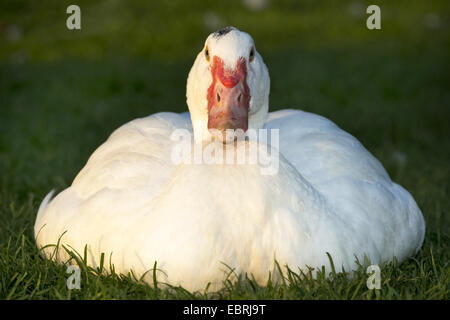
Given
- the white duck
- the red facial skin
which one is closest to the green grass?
the white duck

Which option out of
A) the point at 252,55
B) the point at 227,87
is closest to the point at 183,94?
the point at 252,55

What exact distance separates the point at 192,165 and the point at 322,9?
10819mm

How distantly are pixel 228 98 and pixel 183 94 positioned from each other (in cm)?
547

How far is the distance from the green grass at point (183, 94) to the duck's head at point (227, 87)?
0.79 meters

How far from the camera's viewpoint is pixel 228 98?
9.53 ft

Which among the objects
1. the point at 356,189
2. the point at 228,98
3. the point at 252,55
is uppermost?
the point at 252,55

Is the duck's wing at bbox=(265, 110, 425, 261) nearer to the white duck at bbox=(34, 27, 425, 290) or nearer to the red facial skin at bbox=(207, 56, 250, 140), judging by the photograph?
the white duck at bbox=(34, 27, 425, 290)

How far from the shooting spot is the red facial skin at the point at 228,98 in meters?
2.88

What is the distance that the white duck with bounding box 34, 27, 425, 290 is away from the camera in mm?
2924

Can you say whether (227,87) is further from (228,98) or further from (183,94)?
(183,94)

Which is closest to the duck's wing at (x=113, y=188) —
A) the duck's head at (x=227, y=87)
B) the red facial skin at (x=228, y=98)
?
the duck's head at (x=227, y=87)

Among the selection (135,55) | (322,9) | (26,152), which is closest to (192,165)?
(26,152)

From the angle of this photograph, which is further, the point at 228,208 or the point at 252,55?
the point at 252,55

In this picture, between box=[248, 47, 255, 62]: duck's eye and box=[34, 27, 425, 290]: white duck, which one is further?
box=[248, 47, 255, 62]: duck's eye
